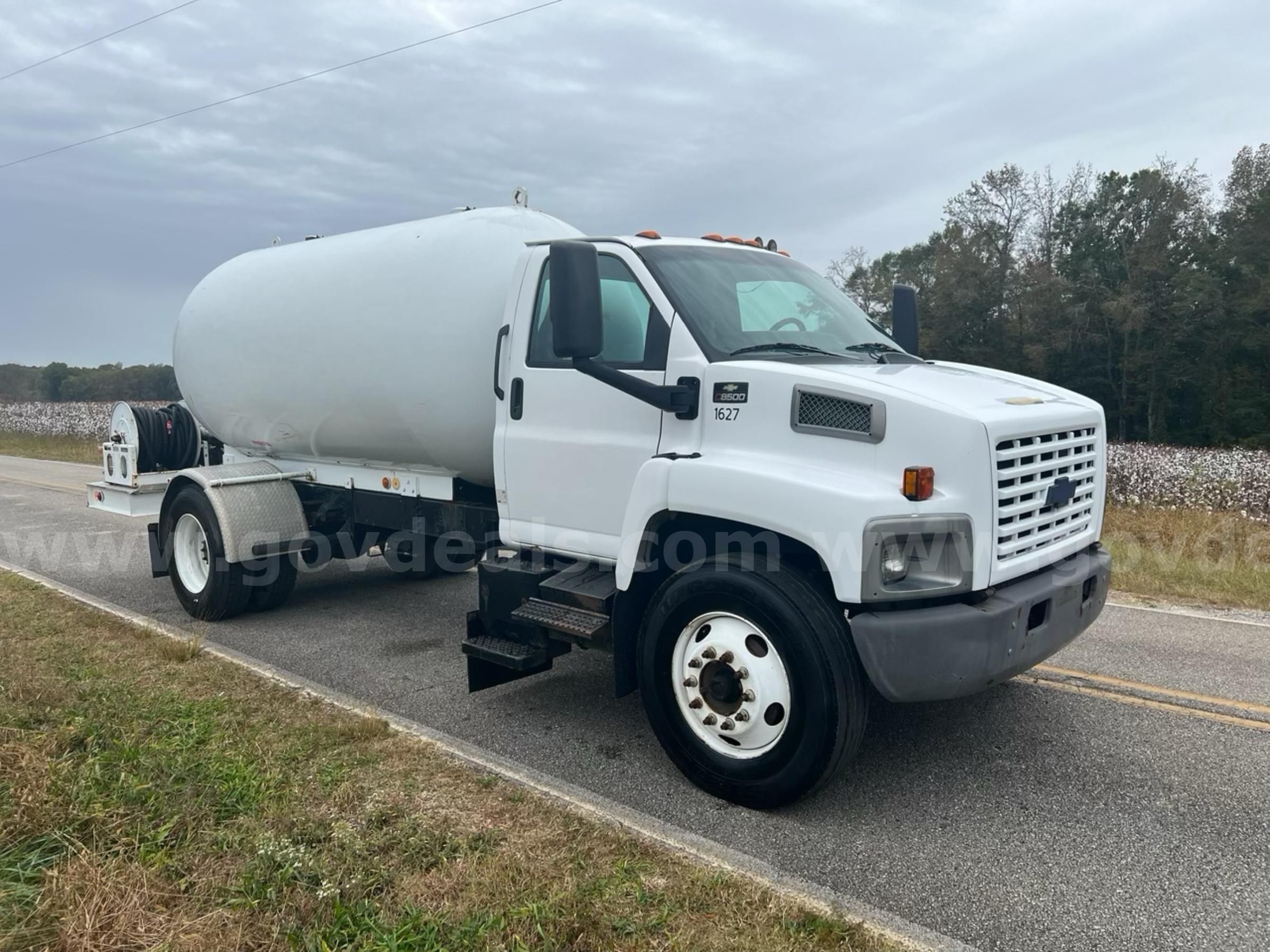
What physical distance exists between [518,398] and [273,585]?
12.3 feet

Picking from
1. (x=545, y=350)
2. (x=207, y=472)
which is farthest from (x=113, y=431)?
(x=545, y=350)

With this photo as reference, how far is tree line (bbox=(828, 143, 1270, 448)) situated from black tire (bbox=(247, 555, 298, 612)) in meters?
32.4

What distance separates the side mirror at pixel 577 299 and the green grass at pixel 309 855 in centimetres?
203

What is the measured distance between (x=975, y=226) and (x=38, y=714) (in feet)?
161

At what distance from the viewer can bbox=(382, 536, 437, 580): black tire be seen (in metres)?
6.99

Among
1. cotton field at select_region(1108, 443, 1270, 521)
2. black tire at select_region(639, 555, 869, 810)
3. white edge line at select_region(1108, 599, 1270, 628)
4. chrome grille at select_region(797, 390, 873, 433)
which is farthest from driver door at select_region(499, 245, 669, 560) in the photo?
cotton field at select_region(1108, 443, 1270, 521)

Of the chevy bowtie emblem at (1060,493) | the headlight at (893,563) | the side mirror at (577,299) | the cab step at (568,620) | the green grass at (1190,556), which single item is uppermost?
the side mirror at (577,299)

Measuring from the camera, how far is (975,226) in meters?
47.4

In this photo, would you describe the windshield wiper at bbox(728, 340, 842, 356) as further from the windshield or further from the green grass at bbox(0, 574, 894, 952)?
the green grass at bbox(0, 574, 894, 952)

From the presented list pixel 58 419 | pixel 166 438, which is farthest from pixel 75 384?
pixel 166 438

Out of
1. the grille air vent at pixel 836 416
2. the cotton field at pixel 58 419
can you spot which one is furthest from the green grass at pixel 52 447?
the grille air vent at pixel 836 416

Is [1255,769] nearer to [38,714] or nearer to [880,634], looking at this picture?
[880,634]

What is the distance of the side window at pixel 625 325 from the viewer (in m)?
4.64

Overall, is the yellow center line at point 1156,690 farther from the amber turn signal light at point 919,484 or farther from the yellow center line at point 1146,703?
the amber turn signal light at point 919,484
